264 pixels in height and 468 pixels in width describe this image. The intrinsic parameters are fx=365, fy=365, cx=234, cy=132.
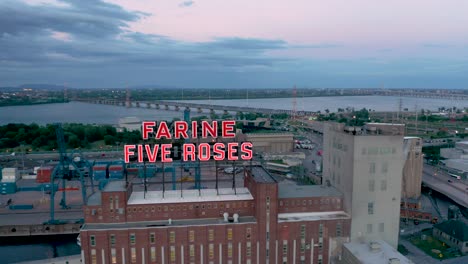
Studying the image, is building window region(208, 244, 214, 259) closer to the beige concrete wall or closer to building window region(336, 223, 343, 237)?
building window region(336, 223, 343, 237)

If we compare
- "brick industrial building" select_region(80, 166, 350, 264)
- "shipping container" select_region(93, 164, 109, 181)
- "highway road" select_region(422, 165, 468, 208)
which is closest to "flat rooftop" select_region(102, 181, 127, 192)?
"brick industrial building" select_region(80, 166, 350, 264)

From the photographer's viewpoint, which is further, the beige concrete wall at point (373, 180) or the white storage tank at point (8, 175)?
the white storage tank at point (8, 175)

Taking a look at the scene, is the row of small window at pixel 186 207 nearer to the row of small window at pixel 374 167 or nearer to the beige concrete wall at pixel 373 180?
the beige concrete wall at pixel 373 180

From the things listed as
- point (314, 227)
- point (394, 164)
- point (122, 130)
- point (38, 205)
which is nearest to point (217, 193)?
point (314, 227)

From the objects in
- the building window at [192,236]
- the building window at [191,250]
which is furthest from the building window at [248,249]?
the building window at [192,236]

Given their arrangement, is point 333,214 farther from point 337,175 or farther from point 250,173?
point 250,173

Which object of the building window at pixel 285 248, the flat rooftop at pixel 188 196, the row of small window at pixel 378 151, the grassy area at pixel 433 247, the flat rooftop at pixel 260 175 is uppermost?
the row of small window at pixel 378 151

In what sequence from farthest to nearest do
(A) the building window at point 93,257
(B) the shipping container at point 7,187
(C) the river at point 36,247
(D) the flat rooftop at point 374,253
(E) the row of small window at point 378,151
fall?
(B) the shipping container at point 7,187, (C) the river at point 36,247, (E) the row of small window at point 378,151, (A) the building window at point 93,257, (D) the flat rooftop at point 374,253

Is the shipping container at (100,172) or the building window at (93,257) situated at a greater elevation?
the building window at (93,257)
